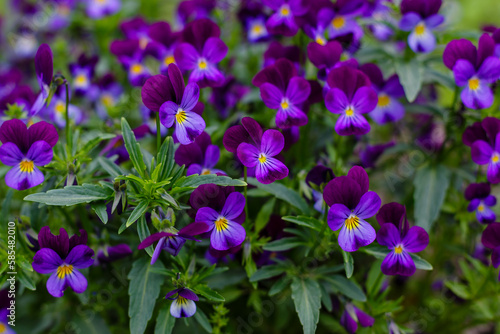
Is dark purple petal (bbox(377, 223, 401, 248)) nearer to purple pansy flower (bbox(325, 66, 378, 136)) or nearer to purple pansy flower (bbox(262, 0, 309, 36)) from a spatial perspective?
purple pansy flower (bbox(325, 66, 378, 136))

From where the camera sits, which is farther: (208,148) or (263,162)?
(208,148)

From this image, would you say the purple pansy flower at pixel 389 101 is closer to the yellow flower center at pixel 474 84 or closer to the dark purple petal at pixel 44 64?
the yellow flower center at pixel 474 84

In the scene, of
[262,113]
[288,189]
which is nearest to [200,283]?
[288,189]

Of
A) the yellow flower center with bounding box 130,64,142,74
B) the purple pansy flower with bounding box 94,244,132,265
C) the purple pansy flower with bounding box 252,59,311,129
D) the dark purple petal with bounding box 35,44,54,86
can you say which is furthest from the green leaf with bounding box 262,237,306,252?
the yellow flower center with bounding box 130,64,142,74

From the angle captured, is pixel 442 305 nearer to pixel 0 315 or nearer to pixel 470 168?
pixel 470 168

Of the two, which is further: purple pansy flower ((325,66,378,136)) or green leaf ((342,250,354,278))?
purple pansy flower ((325,66,378,136))

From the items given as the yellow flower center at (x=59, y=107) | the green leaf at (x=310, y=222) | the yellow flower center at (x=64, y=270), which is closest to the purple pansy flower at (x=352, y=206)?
the green leaf at (x=310, y=222)
